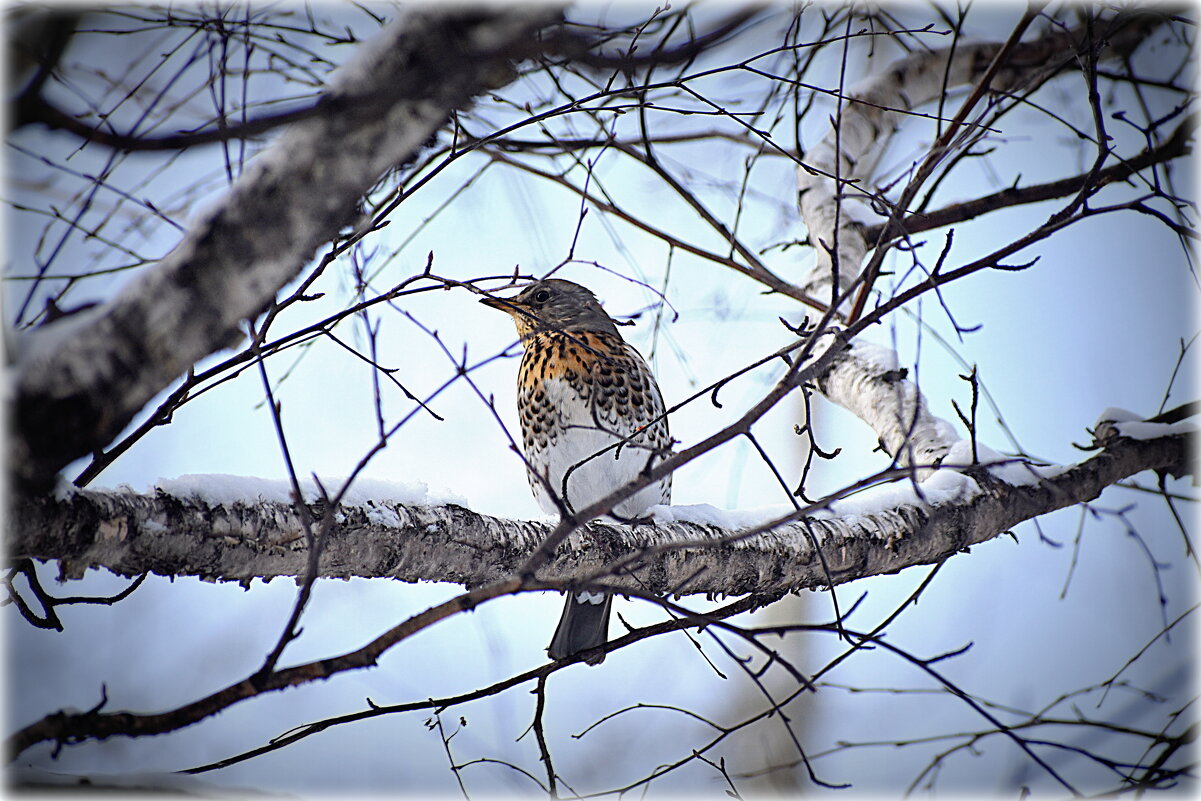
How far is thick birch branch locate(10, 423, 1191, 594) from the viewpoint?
156 centimetres

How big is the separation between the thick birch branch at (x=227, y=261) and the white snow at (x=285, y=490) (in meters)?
0.62

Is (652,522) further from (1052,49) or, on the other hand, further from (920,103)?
(1052,49)

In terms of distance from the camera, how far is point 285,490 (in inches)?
71.6

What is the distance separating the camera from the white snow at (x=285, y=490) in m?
1.70

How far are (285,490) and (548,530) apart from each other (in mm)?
663

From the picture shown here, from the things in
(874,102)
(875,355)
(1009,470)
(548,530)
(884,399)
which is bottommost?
(548,530)

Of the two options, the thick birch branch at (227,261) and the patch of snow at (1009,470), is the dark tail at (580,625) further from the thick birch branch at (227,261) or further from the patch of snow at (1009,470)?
the thick birch branch at (227,261)

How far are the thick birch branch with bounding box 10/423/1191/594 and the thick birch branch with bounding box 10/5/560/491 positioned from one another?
426 mm

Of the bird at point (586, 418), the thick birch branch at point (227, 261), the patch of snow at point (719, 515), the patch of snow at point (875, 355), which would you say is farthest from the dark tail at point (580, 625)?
the thick birch branch at point (227, 261)

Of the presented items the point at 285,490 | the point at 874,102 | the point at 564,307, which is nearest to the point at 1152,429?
the point at 874,102

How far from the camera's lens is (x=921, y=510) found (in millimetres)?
2316

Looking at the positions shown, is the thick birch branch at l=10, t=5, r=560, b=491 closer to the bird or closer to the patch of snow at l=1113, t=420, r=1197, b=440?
the bird

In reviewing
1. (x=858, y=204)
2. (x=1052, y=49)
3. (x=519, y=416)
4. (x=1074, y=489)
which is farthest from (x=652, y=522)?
(x=1052, y=49)

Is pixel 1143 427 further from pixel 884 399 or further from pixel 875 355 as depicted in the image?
pixel 875 355
